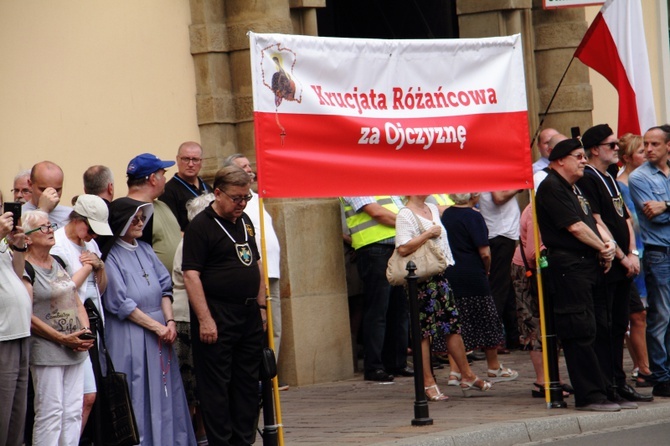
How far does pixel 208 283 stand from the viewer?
8.80 meters

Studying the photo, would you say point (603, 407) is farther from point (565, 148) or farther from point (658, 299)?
point (565, 148)

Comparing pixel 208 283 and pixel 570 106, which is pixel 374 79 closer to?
pixel 208 283

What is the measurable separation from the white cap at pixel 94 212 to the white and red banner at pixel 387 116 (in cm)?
104

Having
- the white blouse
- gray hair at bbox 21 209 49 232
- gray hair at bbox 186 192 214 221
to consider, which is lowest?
the white blouse

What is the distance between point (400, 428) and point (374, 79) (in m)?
2.47

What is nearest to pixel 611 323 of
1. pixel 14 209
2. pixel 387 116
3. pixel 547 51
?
pixel 387 116

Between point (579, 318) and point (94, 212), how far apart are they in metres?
3.76

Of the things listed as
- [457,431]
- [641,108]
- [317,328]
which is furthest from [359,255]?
[457,431]

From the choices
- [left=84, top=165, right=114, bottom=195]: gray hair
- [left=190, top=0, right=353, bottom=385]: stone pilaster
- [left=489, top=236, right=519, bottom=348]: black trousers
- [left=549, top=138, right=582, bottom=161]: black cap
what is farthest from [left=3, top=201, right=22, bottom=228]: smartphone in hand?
[left=489, top=236, right=519, bottom=348]: black trousers

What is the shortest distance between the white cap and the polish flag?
17.3 feet

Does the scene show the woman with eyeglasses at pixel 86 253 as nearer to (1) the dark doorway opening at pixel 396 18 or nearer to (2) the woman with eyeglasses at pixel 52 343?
(2) the woman with eyeglasses at pixel 52 343

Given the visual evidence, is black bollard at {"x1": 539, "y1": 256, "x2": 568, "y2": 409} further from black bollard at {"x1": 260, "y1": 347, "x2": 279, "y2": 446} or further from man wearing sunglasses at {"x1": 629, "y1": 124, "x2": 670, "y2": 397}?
black bollard at {"x1": 260, "y1": 347, "x2": 279, "y2": 446}

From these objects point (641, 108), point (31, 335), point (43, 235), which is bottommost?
point (31, 335)

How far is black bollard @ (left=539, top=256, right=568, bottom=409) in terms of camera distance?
10422mm
